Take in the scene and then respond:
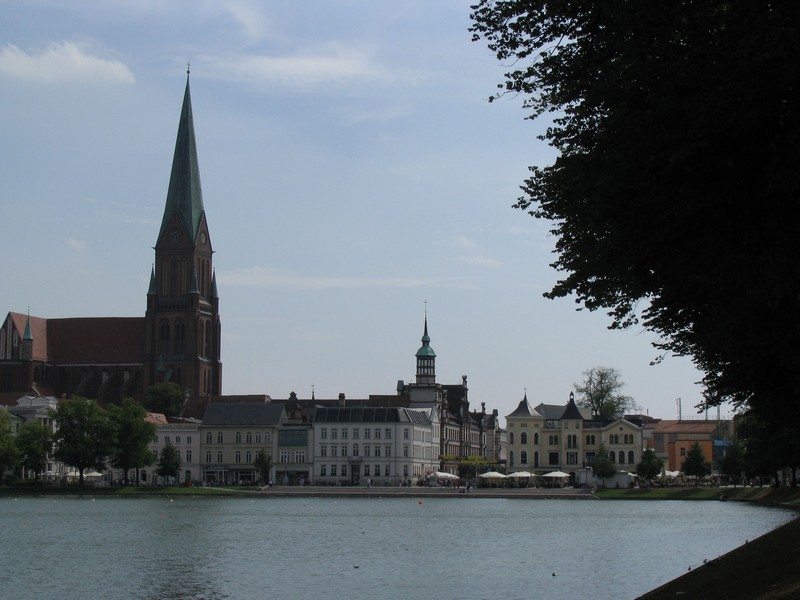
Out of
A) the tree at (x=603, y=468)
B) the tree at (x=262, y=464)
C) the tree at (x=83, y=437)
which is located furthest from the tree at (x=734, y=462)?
the tree at (x=83, y=437)

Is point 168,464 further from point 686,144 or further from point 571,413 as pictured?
point 686,144

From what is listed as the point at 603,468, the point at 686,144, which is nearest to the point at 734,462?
the point at 603,468

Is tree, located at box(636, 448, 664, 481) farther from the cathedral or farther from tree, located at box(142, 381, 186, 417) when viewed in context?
the cathedral

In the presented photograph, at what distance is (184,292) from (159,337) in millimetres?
7688

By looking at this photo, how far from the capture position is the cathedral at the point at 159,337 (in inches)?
7234

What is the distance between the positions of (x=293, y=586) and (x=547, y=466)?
117052 mm

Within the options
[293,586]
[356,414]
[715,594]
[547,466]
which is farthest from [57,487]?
[715,594]

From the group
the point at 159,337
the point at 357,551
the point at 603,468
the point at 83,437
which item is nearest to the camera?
the point at 357,551

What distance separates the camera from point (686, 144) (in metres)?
18.1

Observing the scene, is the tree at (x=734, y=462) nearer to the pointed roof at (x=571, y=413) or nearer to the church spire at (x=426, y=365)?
the pointed roof at (x=571, y=413)

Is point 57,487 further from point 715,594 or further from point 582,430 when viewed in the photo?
point 715,594

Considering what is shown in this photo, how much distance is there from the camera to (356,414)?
149 m

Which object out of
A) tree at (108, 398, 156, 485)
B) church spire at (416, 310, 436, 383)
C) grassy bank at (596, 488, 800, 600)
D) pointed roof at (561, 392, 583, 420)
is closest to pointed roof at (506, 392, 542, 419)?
pointed roof at (561, 392, 583, 420)

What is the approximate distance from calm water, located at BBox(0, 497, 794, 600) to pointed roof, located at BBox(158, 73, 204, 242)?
105m
